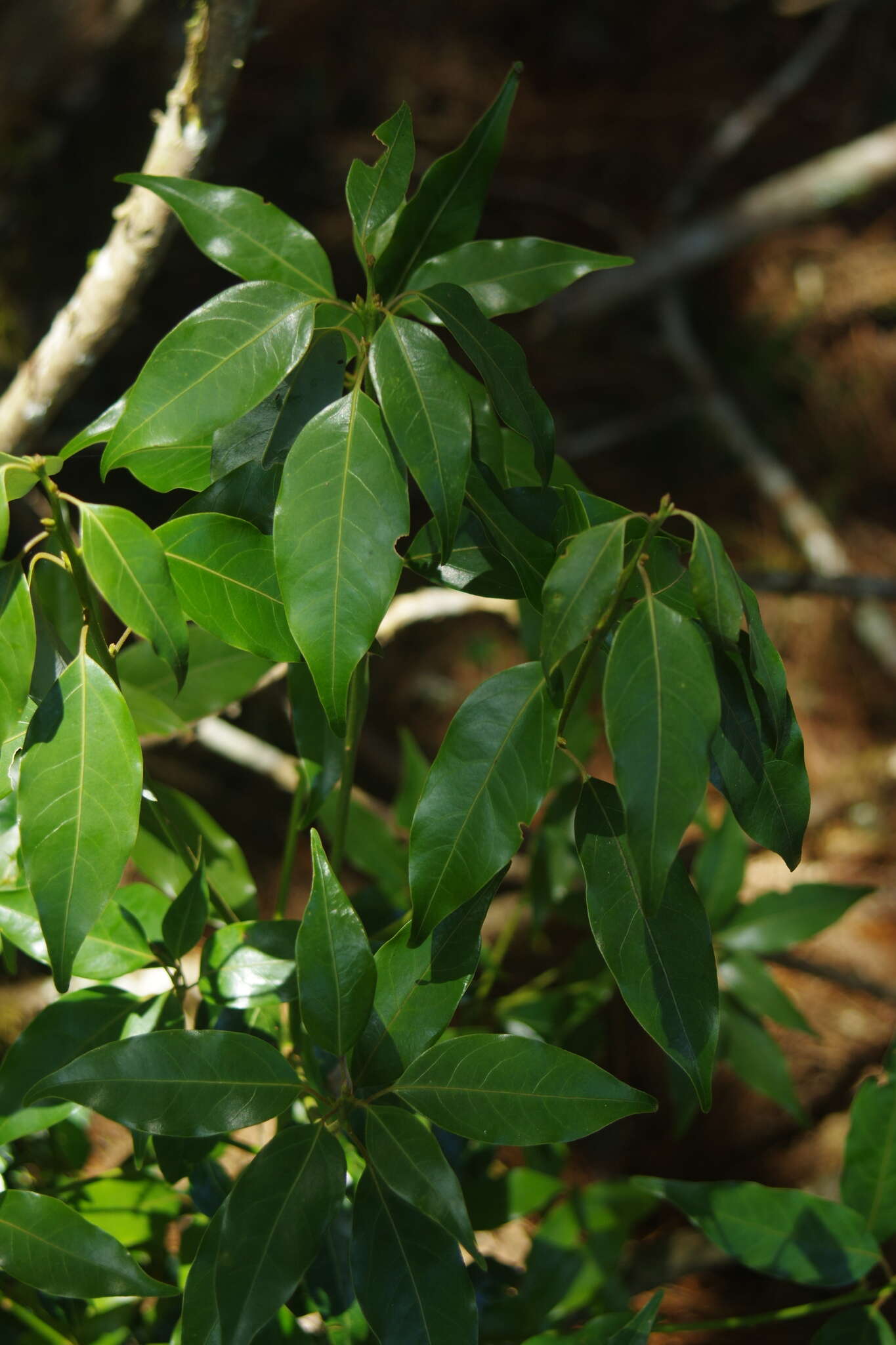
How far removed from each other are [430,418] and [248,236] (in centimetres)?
14

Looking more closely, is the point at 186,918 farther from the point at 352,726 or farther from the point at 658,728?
the point at 658,728

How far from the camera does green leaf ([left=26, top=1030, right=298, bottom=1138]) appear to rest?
0.41 m

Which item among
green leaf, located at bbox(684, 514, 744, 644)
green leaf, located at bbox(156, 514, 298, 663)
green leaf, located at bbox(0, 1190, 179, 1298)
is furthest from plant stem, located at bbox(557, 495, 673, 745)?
green leaf, located at bbox(0, 1190, 179, 1298)

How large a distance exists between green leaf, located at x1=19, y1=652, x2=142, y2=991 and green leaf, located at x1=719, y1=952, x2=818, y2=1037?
618mm

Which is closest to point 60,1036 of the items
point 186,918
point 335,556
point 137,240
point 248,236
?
point 186,918

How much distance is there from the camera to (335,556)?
1.26 ft

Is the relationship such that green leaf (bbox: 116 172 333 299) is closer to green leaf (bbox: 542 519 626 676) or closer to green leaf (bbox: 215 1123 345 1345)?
green leaf (bbox: 542 519 626 676)

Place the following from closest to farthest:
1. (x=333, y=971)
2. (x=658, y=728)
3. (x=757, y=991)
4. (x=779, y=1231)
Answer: (x=658, y=728) → (x=333, y=971) → (x=779, y=1231) → (x=757, y=991)

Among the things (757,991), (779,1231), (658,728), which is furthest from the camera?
(757,991)

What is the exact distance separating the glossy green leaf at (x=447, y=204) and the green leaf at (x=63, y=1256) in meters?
0.49

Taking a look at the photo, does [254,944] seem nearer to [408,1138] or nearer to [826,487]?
[408,1138]

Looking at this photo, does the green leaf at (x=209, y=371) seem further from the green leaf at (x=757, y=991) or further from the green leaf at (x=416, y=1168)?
the green leaf at (x=757, y=991)

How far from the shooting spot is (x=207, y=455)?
0.46 meters

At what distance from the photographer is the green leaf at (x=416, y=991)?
471 millimetres
